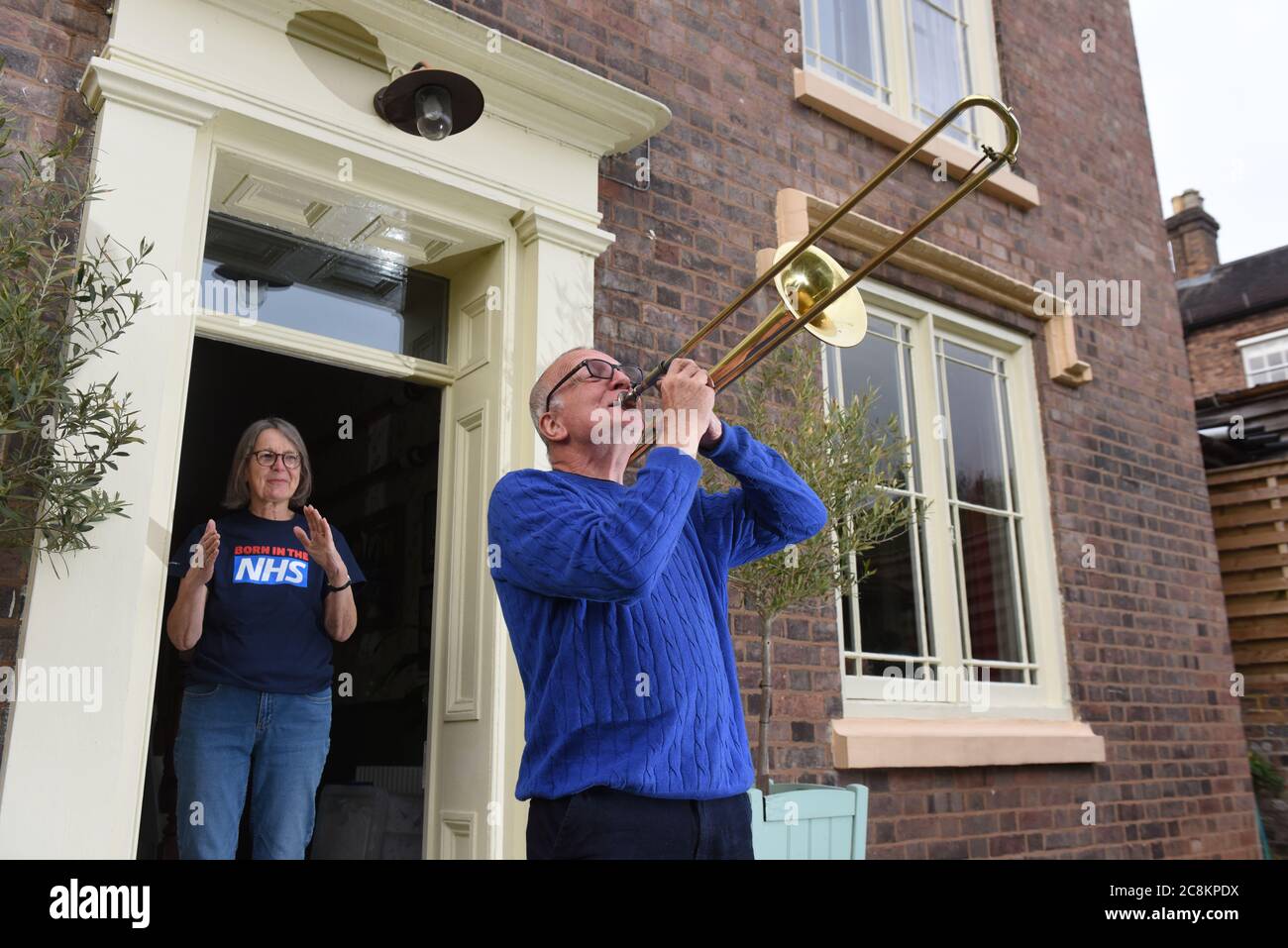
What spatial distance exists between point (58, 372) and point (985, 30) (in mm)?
5722

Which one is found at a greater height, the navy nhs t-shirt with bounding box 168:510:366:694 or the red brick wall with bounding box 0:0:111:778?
the red brick wall with bounding box 0:0:111:778

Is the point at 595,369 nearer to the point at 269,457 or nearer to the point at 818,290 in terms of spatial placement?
the point at 818,290

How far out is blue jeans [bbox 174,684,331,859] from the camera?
3270 mm

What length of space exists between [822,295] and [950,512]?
2580 mm

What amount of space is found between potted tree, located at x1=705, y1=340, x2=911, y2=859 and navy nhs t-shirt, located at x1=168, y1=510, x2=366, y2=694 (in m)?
1.43

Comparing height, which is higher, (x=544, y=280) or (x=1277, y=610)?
(x=544, y=280)

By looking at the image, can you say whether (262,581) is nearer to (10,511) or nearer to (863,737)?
(10,511)

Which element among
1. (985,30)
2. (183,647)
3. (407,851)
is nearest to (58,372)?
(183,647)

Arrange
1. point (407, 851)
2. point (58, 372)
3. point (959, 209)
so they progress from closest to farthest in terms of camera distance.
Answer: point (58, 372) → point (407, 851) → point (959, 209)

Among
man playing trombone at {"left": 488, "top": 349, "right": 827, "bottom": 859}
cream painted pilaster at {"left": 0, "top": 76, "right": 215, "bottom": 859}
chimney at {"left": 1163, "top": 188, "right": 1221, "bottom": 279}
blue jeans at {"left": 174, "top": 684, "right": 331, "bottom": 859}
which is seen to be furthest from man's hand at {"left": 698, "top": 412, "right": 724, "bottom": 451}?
chimney at {"left": 1163, "top": 188, "right": 1221, "bottom": 279}

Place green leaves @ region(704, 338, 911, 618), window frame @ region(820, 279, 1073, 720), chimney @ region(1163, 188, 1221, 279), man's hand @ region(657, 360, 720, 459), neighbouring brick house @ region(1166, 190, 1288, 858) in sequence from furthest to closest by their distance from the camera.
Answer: chimney @ region(1163, 188, 1221, 279) < neighbouring brick house @ region(1166, 190, 1288, 858) < window frame @ region(820, 279, 1073, 720) < green leaves @ region(704, 338, 911, 618) < man's hand @ region(657, 360, 720, 459)

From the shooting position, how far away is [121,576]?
2928 millimetres

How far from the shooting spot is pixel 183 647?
10.8 ft

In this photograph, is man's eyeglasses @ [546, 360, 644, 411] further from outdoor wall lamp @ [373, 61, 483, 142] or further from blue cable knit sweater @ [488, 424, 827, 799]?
outdoor wall lamp @ [373, 61, 483, 142]
